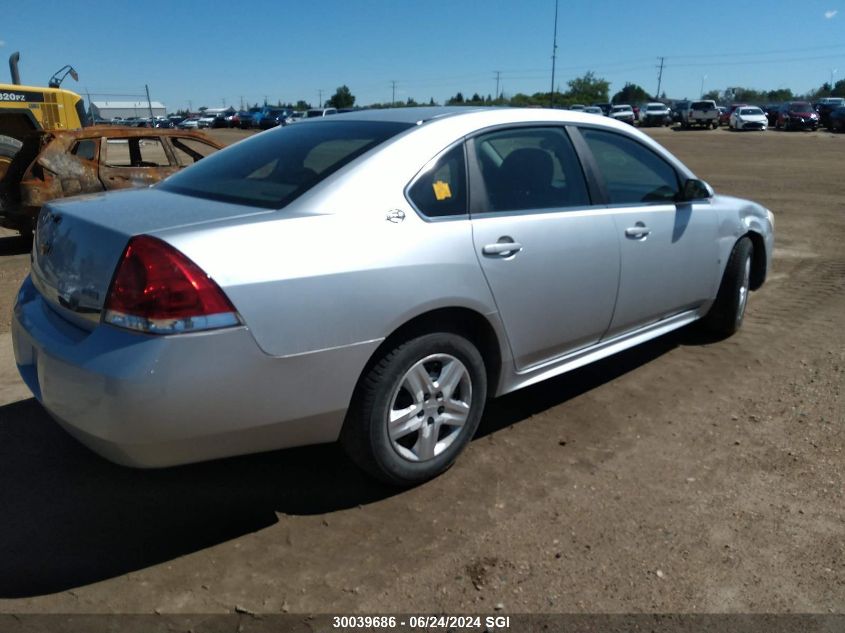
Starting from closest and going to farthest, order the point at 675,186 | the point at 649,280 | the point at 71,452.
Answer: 1. the point at 71,452
2. the point at 649,280
3. the point at 675,186

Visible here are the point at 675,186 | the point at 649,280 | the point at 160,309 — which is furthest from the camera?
the point at 675,186

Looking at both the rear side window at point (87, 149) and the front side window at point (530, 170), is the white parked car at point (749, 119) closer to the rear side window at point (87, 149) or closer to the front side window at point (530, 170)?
the rear side window at point (87, 149)

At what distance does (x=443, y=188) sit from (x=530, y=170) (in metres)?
0.68

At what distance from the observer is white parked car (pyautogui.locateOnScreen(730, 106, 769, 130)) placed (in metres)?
42.1

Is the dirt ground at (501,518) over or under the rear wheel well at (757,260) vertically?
under

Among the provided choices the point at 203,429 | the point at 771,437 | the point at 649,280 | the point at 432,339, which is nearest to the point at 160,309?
the point at 203,429

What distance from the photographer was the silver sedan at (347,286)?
2.42 m

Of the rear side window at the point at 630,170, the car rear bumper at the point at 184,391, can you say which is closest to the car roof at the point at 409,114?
the rear side window at the point at 630,170

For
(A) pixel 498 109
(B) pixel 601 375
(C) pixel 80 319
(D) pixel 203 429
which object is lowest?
(B) pixel 601 375

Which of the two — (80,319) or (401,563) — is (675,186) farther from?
(80,319)

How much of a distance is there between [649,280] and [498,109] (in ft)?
4.39

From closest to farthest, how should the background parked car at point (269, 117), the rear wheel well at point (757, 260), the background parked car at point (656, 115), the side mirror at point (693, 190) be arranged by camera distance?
the side mirror at point (693, 190) → the rear wheel well at point (757, 260) → the background parked car at point (269, 117) → the background parked car at point (656, 115)

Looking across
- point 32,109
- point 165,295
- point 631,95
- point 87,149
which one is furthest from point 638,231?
point 631,95

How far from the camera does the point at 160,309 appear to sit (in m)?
2.37
